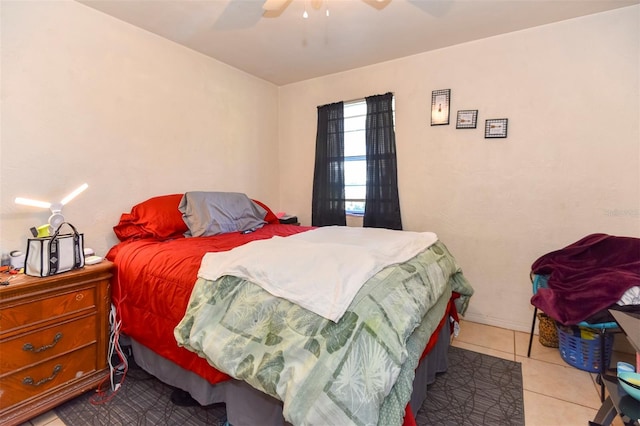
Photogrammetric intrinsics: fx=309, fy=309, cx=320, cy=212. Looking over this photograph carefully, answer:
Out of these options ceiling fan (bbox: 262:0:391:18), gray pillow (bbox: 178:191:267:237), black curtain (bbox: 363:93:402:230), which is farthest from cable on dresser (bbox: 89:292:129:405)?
black curtain (bbox: 363:93:402:230)

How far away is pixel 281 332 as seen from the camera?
1.20 meters

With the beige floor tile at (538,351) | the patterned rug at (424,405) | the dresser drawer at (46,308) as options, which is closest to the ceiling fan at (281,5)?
the dresser drawer at (46,308)

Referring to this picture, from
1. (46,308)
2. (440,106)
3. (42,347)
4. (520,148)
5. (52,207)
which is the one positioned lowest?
(42,347)

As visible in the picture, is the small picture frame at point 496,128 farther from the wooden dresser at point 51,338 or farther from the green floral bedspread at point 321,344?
the wooden dresser at point 51,338

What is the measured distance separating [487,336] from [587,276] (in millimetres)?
918

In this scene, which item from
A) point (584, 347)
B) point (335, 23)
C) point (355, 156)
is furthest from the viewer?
point (355, 156)

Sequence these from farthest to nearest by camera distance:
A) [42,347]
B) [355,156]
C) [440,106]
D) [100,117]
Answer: [355,156] < [440,106] < [100,117] < [42,347]

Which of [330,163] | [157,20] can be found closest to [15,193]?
[157,20]

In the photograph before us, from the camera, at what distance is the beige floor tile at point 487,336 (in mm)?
2406

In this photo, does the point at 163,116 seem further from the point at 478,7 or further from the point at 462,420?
the point at 462,420

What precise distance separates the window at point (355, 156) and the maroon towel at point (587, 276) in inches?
68.0

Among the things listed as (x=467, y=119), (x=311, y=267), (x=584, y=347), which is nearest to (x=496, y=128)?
(x=467, y=119)

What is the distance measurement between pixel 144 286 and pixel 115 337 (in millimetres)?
462

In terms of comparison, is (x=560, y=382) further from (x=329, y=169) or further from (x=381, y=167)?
(x=329, y=169)
